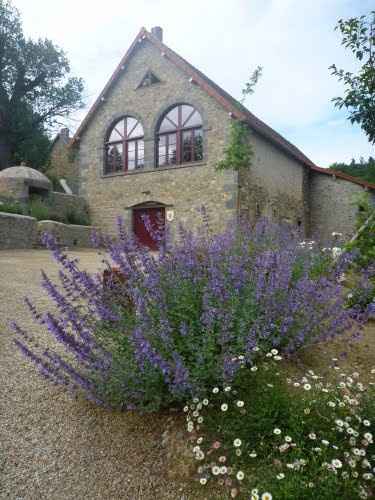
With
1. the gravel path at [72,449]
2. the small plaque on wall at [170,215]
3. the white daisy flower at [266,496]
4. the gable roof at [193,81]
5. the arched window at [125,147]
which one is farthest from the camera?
the arched window at [125,147]

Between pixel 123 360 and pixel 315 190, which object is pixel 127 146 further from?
pixel 123 360

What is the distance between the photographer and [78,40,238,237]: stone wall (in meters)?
12.8

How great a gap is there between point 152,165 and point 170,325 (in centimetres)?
1266

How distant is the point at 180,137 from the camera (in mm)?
13727

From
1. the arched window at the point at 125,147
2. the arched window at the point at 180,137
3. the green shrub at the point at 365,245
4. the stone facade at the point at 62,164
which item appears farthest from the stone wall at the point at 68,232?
the stone facade at the point at 62,164

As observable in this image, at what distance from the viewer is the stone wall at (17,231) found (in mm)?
9734

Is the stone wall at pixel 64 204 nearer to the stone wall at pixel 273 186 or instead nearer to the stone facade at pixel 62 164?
the stone facade at pixel 62 164

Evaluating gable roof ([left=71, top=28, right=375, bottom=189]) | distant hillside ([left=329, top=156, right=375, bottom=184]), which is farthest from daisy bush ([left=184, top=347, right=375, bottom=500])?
distant hillside ([left=329, top=156, right=375, bottom=184])

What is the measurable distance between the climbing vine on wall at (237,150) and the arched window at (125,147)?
12.6 feet

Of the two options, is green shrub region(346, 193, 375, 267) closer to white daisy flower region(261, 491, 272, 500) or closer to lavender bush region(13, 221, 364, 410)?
lavender bush region(13, 221, 364, 410)

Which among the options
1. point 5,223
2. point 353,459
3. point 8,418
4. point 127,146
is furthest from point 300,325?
point 127,146

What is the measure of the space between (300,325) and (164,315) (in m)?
0.94

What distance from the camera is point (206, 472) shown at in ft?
5.91

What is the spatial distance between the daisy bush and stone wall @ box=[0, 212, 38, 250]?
8983mm
